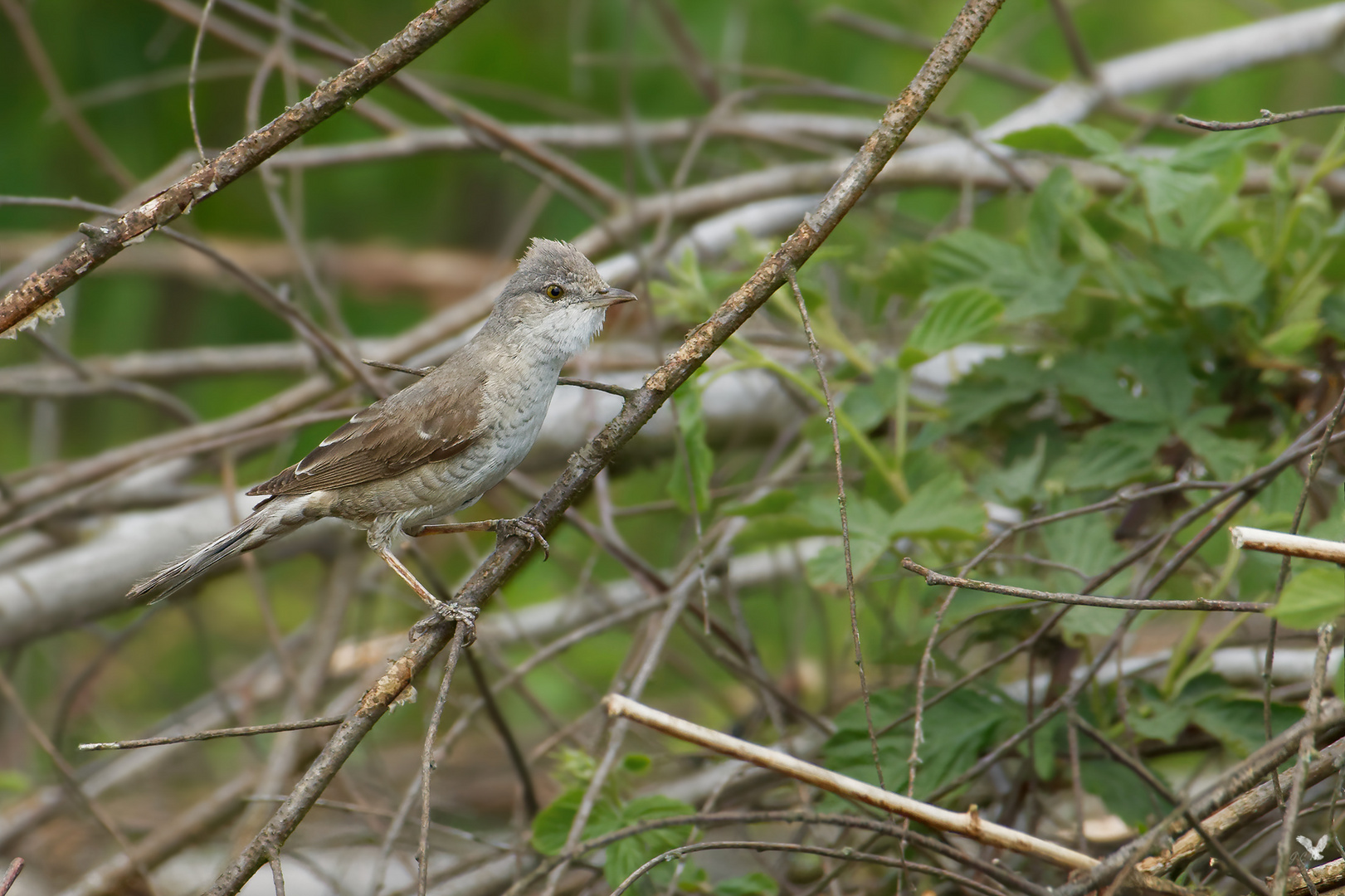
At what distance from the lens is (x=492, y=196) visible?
8203mm

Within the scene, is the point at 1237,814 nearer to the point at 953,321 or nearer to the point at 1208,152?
the point at 953,321

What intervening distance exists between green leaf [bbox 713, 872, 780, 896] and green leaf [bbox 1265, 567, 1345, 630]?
1.47 metres

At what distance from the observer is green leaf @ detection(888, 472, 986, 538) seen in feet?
9.16

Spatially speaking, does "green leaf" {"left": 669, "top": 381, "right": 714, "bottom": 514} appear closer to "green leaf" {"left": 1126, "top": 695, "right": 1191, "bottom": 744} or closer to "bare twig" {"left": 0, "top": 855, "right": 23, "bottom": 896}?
"green leaf" {"left": 1126, "top": 695, "right": 1191, "bottom": 744}

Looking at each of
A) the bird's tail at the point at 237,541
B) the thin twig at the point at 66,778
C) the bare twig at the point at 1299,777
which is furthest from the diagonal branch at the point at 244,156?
the bare twig at the point at 1299,777

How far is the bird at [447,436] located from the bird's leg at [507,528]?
11 millimetres

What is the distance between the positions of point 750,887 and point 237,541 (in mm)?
1760

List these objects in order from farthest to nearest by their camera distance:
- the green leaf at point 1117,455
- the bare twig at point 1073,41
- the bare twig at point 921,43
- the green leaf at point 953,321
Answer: the bare twig at point 921,43, the bare twig at point 1073,41, the green leaf at point 1117,455, the green leaf at point 953,321

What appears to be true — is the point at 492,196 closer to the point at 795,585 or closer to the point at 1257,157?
the point at 795,585

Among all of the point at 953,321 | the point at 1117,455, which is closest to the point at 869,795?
the point at 953,321

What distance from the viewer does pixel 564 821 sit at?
272 centimetres

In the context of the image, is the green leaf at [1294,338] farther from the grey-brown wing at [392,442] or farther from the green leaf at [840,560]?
the grey-brown wing at [392,442]

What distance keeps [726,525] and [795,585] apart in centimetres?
129

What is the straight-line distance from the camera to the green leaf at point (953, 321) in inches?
118
